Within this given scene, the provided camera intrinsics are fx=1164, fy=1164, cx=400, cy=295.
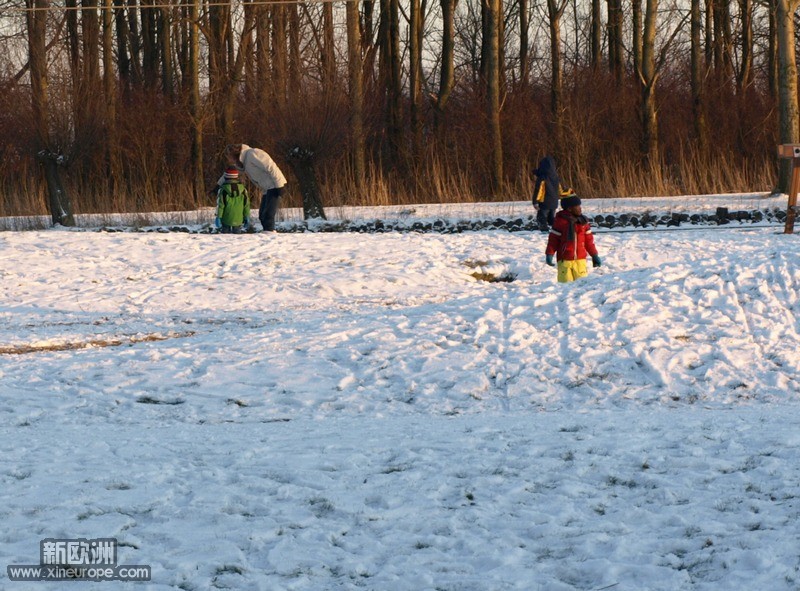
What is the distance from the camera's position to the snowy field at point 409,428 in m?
4.48

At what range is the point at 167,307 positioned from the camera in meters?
12.1

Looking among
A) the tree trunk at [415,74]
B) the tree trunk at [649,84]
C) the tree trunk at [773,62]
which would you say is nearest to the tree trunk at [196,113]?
the tree trunk at [415,74]

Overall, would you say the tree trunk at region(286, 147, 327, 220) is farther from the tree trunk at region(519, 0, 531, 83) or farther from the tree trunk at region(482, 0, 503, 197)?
the tree trunk at region(519, 0, 531, 83)

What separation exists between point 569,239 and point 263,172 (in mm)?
7213

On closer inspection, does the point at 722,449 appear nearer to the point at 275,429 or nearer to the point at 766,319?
the point at 275,429

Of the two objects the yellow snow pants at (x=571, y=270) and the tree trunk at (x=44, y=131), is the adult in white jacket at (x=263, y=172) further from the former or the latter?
the yellow snow pants at (x=571, y=270)

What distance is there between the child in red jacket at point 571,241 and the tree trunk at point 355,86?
1336 cm

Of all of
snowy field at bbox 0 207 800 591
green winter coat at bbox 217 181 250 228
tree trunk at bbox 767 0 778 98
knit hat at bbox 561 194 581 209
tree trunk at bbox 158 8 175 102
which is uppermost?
tree trunk at bbox 158 8 175 102

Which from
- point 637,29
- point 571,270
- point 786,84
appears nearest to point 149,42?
point 637,29

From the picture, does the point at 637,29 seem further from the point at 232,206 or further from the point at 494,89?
the point at 232,206

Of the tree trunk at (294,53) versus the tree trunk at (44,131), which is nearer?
the tree trunk at (44,131)

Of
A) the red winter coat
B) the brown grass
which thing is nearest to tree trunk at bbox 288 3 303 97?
the red winter coat

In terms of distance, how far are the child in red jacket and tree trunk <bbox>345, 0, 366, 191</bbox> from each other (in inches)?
526

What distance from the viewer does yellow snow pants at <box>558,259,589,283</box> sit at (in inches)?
450
